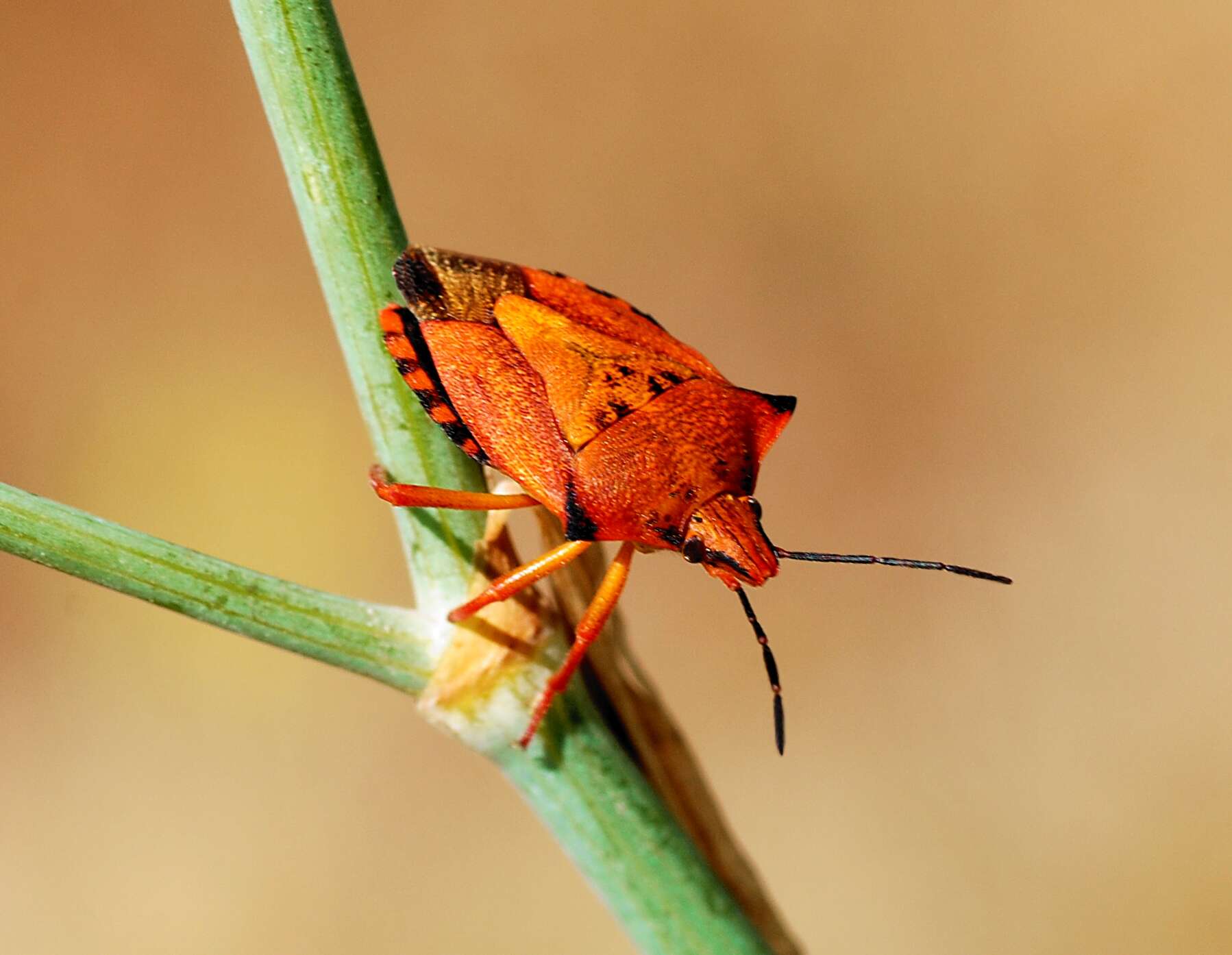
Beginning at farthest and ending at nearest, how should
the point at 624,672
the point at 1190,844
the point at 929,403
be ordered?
the point at 929,403, the point at 1190,844, the point at 624,672

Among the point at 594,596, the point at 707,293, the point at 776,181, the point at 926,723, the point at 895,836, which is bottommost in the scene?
the point at 895,836

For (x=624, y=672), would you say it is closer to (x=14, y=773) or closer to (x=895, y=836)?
(x=895, y=836)

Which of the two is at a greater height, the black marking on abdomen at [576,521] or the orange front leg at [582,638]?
the black marking on abdomen at [576,521]

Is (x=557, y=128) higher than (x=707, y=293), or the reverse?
(x=557, y=128)

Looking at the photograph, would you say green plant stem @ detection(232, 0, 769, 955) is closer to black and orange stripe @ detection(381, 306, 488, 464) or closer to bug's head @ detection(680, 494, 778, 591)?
black and orange stripe @ detection(381, 306, 488, 464)

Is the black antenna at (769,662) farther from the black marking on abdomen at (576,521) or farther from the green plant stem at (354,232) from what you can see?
the green plant stem at (354,232)

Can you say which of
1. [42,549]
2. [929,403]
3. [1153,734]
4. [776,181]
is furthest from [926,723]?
[42,549]

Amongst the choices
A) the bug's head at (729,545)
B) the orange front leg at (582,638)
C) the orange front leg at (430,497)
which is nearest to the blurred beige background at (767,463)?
the bug's head at (729,545)

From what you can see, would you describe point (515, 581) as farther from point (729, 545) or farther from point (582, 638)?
point (729, 545)
